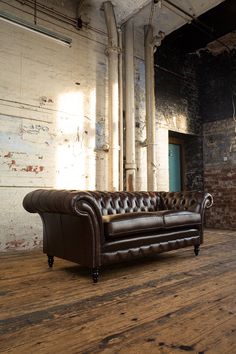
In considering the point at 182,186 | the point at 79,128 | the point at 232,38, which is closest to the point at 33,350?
the point at 79,128

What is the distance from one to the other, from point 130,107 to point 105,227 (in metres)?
2.96

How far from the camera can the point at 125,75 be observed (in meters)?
4.94

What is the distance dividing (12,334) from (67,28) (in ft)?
14.5

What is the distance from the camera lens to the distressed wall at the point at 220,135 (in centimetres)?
597

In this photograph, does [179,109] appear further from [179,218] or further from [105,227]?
[105,227]

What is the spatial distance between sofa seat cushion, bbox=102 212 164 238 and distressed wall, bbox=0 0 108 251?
1.87 m

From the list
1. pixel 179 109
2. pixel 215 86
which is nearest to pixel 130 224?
pixel 179 109

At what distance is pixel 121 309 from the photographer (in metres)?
1.74

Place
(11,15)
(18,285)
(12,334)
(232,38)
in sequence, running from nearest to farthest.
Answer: (12,334), (18,285), (11,15), (232,38)

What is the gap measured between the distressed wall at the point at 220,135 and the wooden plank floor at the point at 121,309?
11.1 ft

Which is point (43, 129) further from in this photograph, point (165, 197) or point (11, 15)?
point (165, 197)

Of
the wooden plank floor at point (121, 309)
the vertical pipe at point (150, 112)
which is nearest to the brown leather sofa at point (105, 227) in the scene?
the wooden plank floor at point (121, 309)

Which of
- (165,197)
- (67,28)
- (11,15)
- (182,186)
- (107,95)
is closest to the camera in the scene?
(11,15)

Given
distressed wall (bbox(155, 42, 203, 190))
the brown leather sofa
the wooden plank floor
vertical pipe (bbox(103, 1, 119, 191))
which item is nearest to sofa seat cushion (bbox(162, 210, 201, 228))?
the brown leather sofa
